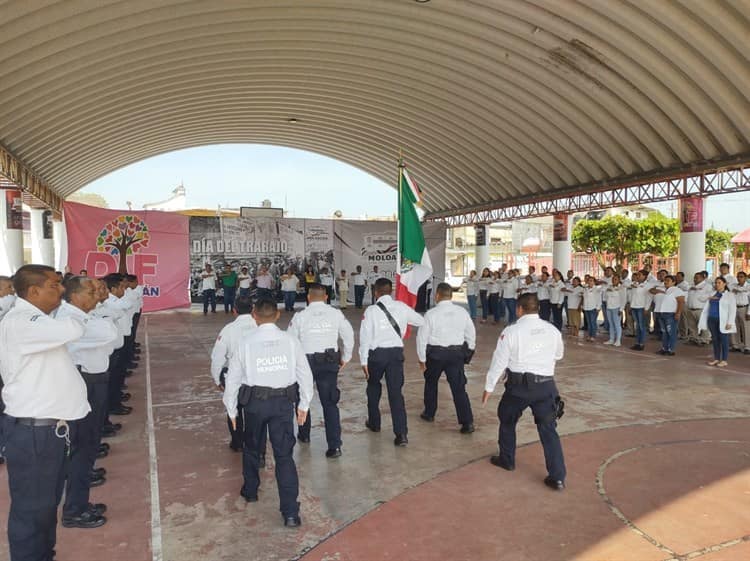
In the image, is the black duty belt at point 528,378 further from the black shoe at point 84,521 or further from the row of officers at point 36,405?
the black shoe at point 84,521

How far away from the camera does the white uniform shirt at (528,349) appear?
4559 mm

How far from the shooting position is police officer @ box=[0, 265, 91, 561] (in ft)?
9.97

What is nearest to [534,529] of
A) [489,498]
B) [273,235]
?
[489,498]

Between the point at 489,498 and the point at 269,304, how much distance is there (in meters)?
2.30

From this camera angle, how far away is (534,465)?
5.06m

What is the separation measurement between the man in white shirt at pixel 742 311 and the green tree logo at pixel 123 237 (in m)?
16.0

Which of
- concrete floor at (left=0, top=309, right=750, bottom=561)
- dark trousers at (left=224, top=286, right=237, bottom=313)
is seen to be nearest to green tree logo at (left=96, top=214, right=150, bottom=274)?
dark trousers at (left=224, top=286, right=237, bottom=313)

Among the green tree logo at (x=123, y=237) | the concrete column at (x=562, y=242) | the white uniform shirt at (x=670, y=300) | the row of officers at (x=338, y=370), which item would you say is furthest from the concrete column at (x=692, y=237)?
the green tree logo at (x=123, y=237)

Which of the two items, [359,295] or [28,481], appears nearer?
[28,481]

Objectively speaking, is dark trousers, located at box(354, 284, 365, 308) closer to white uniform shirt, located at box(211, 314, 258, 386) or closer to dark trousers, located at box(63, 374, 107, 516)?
white uniform shirt, located at box(211, 314, 258, 386)

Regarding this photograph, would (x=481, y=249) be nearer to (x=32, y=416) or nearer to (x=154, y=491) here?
(x=154, y=491)

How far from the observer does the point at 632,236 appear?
3175 cm

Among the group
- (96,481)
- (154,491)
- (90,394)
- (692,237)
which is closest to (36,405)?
(90,394)

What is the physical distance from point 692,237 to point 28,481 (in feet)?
46.9
